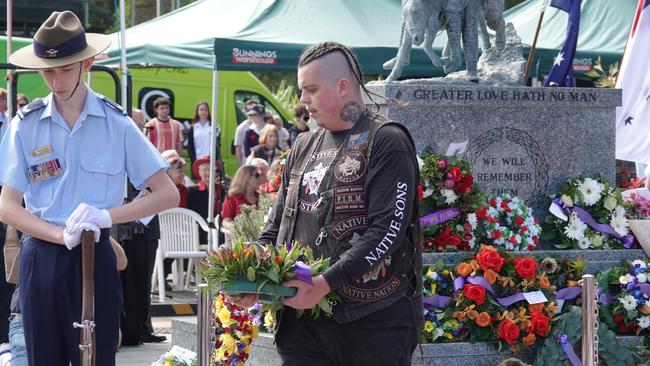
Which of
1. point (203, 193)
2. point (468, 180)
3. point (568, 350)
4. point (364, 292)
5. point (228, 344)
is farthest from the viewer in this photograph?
point (203, 193)

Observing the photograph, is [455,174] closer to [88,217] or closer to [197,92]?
[88,217]

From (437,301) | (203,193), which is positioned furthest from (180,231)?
(437,301)

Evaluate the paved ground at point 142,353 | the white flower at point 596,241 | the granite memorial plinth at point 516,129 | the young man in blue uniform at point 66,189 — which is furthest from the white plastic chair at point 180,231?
the young man in blue uniform at point 66,189

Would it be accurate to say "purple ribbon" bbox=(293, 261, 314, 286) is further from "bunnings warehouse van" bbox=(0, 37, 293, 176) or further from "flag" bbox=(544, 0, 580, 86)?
"bunnings warehouse van" bbox=(0, 37, 293, 176)

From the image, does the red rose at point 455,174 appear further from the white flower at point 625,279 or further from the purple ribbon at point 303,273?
the purple ribbon at point 303,273

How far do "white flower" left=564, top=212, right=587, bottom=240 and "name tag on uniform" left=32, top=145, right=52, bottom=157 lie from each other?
461 cm

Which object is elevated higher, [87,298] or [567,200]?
[87,298]

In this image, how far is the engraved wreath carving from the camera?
340 inches

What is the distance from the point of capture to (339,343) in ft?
14.6

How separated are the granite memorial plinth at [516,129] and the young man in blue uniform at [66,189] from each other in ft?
11.8

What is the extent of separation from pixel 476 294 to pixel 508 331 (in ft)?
0.99

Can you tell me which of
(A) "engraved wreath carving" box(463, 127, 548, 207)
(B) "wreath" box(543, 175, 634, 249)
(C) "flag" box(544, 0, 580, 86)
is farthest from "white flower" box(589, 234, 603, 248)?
(C) "flag" box(544, 0, 580, 86)

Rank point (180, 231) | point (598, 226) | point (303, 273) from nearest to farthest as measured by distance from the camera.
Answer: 1. point (303, 273)
2. point (598, 226)
3. point (180, 231)

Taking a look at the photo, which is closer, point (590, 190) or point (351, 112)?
point (351, 112)
